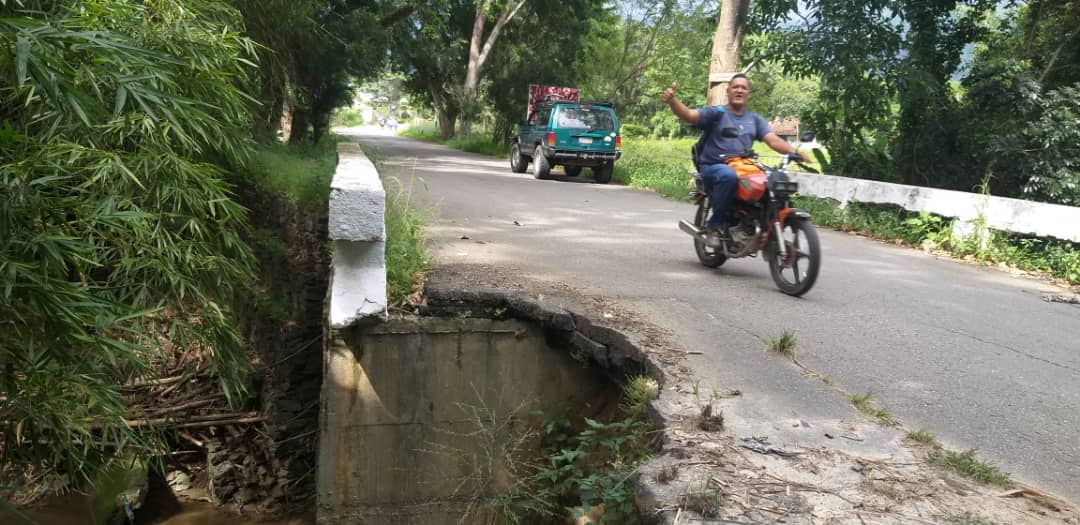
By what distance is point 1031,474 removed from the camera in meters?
3.45

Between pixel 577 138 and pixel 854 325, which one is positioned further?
pixel 577 138

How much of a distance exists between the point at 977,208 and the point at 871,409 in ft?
22.3

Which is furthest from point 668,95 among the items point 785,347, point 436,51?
point 436,51

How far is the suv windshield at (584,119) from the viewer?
17125mm

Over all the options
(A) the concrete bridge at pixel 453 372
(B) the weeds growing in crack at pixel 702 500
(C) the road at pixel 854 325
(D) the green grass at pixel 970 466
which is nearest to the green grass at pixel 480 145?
(C) the road at pixel 854 325

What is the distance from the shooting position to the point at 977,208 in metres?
9.66

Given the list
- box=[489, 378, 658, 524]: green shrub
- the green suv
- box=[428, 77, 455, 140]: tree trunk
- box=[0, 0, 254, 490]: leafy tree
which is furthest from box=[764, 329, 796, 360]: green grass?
box=[428, 77, 455, 140]: tree trunk

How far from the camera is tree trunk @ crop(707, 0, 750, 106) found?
14.9 m

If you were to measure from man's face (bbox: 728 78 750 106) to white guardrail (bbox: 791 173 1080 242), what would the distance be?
322 cm

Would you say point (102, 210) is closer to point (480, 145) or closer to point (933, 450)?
point (933, 450)

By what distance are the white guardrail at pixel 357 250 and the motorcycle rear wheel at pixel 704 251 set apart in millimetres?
3399

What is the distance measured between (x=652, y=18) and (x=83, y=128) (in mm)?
37545

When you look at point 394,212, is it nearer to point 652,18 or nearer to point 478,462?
point 478,462

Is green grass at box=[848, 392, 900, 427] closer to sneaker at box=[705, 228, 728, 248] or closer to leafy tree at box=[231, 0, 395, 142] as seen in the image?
sneaker at box=[705, 228, 728, 248]
